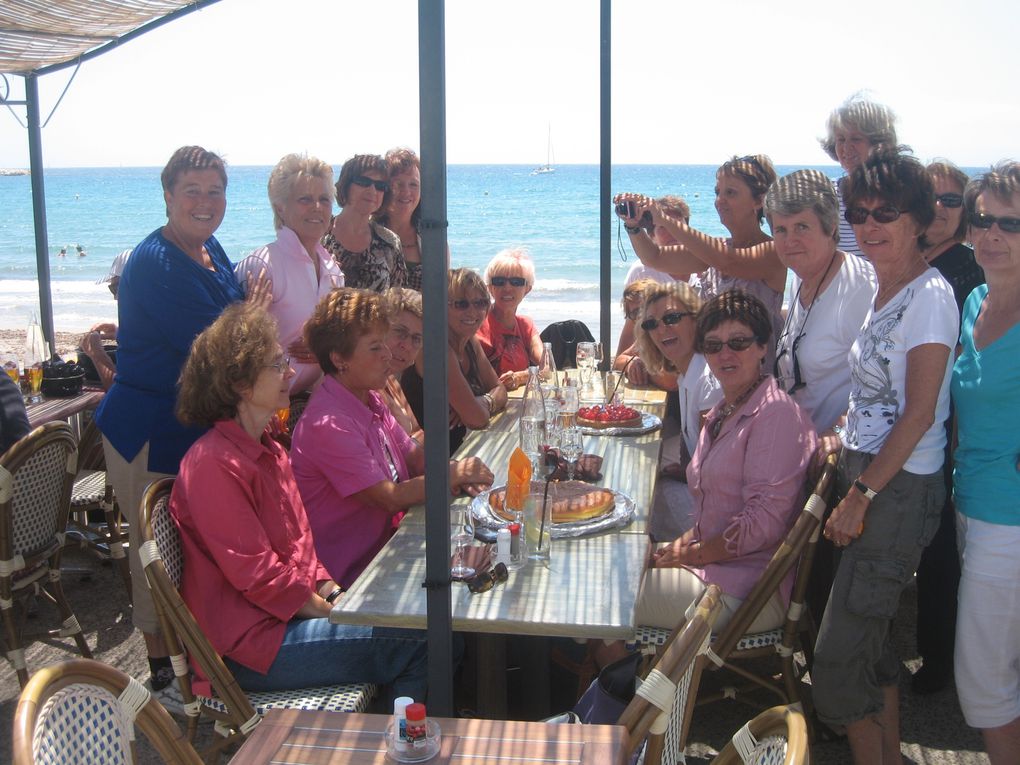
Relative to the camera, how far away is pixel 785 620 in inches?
104

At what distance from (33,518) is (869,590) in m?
2.53

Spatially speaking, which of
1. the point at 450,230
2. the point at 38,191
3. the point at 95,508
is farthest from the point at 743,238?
the point at 450,230

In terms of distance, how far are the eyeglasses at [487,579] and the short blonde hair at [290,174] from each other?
204 cm

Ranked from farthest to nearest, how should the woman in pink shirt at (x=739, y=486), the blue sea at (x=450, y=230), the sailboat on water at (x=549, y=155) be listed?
the sailboat on water at (x=549, y=155)
the blue sea at (x=450, y=230)
the woman in pink shirt at (x=739, y=486)

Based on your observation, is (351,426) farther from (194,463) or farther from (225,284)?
(225,284)

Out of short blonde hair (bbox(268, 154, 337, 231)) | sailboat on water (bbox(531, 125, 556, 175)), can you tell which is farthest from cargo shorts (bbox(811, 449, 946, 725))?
sailboat on water (bbox(531, 125, 556, 175))

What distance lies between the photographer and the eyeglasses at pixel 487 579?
213 cm

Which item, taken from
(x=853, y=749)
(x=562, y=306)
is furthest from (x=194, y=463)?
(x=562, y=306)

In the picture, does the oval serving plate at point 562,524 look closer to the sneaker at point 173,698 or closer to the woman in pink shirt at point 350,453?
the woman in pink shirt at point 350,453

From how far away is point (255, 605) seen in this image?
2297 mm

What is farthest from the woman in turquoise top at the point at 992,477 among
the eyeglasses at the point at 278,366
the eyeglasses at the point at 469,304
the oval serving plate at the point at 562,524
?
the eyeglasses at the point at 469,304

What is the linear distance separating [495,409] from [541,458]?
1109 millimetres

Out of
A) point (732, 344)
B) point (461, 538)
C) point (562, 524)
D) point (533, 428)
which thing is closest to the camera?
point (461, 538)

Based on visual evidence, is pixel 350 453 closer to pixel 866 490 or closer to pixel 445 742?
pixel 445 742
